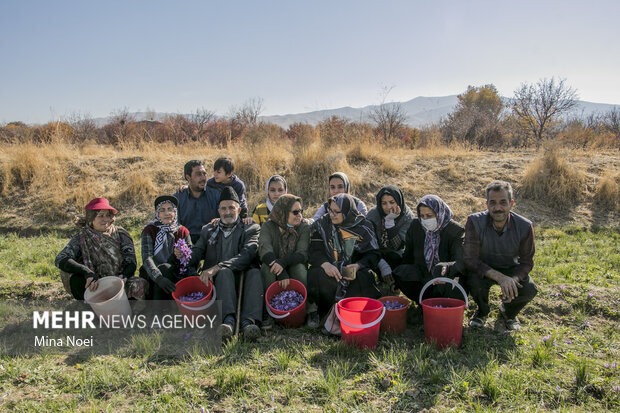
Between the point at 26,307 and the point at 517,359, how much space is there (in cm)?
492

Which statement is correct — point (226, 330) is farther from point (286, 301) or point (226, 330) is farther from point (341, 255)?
point (341, 255)

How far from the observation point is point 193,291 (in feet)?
13.5

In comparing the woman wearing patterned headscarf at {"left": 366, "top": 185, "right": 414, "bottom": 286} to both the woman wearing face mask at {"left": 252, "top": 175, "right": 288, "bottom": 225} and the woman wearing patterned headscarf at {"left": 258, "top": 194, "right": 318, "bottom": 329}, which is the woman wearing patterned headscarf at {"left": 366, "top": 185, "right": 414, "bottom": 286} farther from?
the woman wearing face mask at {"left": 252, "top": 175, "right": 288, "bottom": 225}

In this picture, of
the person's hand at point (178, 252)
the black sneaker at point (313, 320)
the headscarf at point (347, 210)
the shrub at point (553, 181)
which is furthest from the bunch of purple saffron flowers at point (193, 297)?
the shrub at point (553, 181)

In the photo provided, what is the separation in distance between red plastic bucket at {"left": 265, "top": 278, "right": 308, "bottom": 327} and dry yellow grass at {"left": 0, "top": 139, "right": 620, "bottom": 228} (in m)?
4.22

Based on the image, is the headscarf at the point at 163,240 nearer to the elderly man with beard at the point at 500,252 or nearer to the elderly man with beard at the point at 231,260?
the elderly man with beard at the point at 231,260

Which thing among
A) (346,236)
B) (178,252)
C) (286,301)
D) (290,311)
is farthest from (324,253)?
(178,252)

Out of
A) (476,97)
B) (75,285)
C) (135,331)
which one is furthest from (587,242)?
(476,97)

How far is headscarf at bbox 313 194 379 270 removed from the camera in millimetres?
4059

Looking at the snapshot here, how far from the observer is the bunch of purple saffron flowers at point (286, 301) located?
3.73m

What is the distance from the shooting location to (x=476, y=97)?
36.6 m

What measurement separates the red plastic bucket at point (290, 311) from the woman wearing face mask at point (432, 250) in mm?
1037

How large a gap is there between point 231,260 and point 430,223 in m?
2.04

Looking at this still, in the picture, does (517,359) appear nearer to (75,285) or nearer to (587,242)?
(75,285)
